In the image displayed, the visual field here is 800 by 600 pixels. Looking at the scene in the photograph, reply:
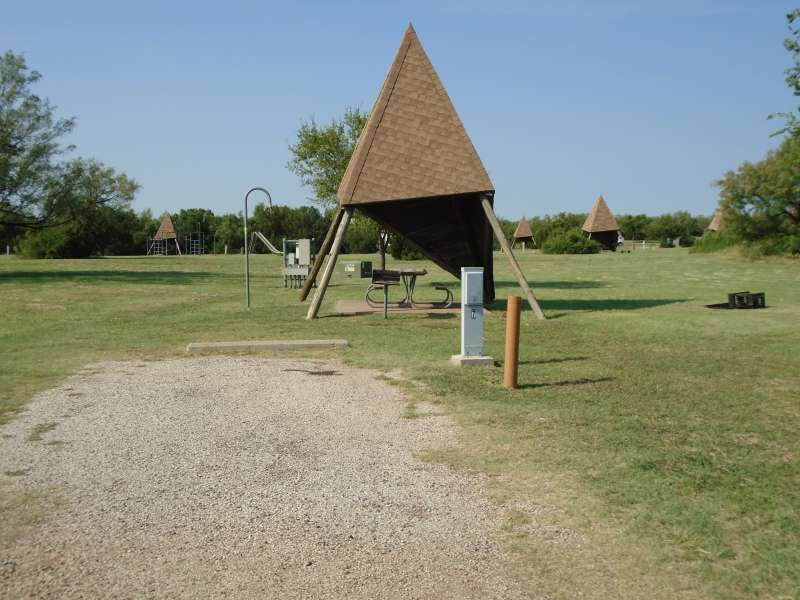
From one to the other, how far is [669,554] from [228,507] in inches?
106

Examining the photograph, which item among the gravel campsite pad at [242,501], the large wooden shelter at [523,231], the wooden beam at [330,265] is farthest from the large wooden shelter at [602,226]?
the gravel campsite pad at [242,501]

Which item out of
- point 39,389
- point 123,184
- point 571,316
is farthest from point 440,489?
point 123,184

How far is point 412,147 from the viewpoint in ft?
52.3

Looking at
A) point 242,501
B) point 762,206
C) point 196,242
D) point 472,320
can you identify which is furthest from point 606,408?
point 196,242

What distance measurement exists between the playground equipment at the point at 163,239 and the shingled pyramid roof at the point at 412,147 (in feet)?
226

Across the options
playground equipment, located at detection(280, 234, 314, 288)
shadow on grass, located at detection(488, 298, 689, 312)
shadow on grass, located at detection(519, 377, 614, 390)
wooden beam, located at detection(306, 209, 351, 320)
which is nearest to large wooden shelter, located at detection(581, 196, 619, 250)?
playground equipment, located at detection(280, 234, 314, 288)

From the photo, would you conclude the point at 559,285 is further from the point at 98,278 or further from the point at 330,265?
the point at 98,278

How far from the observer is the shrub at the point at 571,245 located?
2518 inches

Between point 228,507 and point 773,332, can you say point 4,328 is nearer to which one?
point 228,507

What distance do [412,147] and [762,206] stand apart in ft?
122

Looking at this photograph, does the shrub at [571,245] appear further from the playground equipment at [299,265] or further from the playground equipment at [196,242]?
the playground equipment at [196,242]

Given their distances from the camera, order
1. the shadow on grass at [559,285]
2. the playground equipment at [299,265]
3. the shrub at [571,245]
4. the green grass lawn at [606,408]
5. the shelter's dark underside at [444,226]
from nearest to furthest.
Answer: the green grass lawn at [606,408] < the shelter's dark underside at [444,226] < the playground equipment at [299,265] < the shadow on grass at [559,285] < the shrub at [571,245]

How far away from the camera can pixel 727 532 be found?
14.6ft

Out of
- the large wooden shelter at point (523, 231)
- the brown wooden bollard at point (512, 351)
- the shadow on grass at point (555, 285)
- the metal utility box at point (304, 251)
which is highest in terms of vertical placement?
the large wooden shelter at point (523, 231)
